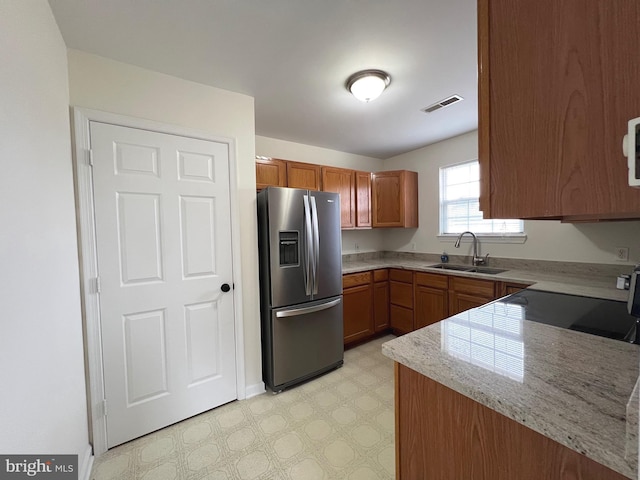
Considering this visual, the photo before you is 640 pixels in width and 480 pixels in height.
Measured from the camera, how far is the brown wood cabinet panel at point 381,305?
10.7 ft

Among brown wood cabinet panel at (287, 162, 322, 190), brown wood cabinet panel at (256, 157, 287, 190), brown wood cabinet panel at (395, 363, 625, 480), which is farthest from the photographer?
brown wood cabinet panel at (287, 162, 322, 190)

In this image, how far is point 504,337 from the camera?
0.99 metres

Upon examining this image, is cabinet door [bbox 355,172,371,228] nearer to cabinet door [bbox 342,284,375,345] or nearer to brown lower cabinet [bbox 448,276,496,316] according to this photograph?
cabinet door [bbox 342,284,375,345]

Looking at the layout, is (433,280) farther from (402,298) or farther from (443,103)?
(443,103)

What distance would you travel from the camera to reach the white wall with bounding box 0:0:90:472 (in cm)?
85

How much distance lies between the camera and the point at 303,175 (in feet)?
10.1

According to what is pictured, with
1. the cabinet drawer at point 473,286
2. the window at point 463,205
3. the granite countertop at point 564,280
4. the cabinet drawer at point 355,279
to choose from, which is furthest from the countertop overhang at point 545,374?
the window at point 463,205

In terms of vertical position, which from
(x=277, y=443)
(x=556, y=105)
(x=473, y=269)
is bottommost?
(x=277, y=443)

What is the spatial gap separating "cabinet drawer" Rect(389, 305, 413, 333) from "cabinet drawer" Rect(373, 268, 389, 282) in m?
0.39

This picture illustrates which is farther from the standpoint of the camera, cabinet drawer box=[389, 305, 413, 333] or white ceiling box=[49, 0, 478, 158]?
cabinet drawer box=[389, 305, 413, 333]

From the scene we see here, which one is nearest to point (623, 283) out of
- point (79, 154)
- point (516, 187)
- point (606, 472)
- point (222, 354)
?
point (606, 472)

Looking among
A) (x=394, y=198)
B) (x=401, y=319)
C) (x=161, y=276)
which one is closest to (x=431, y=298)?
(x=401, y=319)

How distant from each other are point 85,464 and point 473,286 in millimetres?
3159

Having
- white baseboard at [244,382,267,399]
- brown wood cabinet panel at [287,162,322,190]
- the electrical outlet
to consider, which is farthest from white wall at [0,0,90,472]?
the electrical outlet
